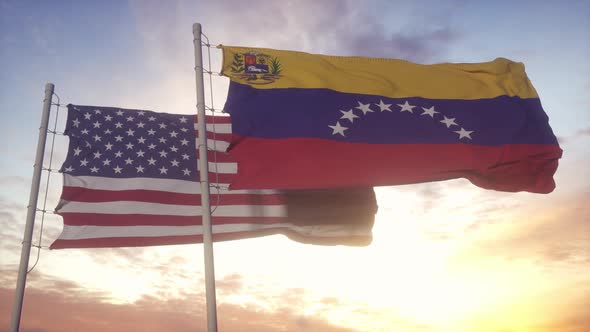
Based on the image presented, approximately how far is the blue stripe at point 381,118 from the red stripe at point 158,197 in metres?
1.82

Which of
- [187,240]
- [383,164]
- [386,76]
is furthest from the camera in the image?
[386,76]

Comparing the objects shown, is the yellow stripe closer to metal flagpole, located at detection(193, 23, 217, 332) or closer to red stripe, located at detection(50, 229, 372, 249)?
metal flagpole, located at detection(193, 23, 217, 332)

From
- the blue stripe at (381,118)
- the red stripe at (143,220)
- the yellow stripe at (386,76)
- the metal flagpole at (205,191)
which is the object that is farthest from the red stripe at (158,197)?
the yellow stripe at (386,76)

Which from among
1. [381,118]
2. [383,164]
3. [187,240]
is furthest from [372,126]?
[187,240]

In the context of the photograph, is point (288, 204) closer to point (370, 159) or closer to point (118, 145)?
point (370, 159)

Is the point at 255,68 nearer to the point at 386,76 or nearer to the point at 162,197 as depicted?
the point at 386,76

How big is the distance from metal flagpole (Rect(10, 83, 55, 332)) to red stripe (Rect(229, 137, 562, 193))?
413 cm

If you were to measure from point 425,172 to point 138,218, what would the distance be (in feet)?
17.5

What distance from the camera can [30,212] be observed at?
420 inches

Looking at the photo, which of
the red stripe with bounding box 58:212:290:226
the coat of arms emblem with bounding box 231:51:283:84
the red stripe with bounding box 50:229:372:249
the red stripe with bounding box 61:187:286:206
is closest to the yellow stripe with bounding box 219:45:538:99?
the coat of arms emblem with bounding box 231:51:283:84

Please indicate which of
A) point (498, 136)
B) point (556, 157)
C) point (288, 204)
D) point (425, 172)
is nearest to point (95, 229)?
point (288, 204)

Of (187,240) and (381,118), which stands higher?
(381,118)

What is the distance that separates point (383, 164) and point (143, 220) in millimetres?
4546

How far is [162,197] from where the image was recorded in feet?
36.6
